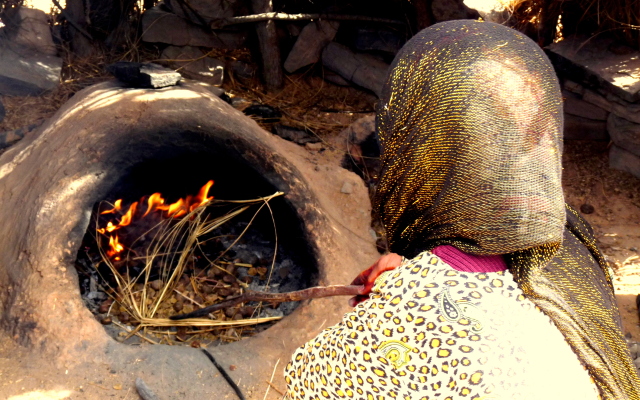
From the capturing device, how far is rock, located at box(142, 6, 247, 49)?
17.9 feet

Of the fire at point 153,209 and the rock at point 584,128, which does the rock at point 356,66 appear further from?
the fire at point 153,209

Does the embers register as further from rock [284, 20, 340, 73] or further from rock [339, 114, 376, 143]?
rock [284, 20, 340, 73]

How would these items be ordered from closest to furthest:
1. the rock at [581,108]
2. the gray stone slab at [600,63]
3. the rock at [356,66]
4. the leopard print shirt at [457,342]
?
1. the leopard print shirt at [457,342]
2. the gray stone slab at [600,63]
3. the rock at [581,108]
4. the rock at [356,66]

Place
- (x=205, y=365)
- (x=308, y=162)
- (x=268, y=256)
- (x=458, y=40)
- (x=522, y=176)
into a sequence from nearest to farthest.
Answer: (x=522, y=176) < (x=458, y=40) < (x=205, y=365) < (x=268, y=256) < (x=308, y=162)

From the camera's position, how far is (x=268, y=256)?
379cm

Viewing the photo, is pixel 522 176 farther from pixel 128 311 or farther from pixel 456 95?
pixel 128 311

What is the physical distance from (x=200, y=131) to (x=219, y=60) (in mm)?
2556

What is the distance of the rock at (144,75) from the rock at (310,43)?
7.07 feet

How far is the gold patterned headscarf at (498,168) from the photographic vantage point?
1.55 m

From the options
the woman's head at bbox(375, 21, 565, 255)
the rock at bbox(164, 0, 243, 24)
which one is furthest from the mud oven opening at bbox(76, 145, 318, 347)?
the rock at bbox(164, 0, 243, 24)

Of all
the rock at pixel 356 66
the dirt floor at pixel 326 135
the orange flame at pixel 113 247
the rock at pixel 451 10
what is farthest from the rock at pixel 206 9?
the orange flame at pixel 113 247

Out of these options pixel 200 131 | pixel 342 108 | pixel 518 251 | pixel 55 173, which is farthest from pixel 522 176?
pixel 342 108

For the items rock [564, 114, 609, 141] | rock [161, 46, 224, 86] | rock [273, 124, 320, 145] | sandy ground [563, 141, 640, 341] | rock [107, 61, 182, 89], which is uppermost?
rock [107, 61, 182, 89]

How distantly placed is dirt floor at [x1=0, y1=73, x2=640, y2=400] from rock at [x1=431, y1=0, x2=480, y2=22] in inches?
38.6
